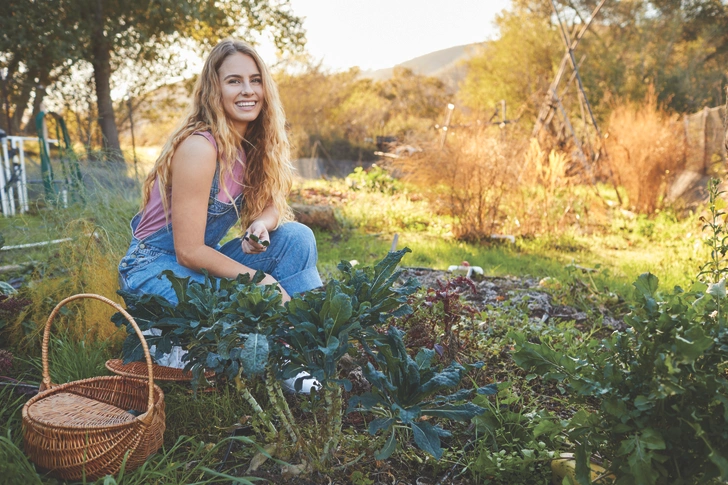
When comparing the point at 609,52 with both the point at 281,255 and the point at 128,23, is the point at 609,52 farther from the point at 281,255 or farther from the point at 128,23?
the point at 281,255

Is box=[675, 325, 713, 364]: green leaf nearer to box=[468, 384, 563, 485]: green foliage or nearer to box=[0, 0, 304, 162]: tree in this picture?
box=[468, 384, 563, 485]: green foliage

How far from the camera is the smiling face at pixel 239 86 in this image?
7.80ft

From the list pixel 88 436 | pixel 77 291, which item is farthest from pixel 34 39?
pixel 88 436

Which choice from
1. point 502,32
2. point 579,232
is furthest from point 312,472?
point 502,32

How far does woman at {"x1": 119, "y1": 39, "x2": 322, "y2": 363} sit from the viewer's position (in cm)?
218

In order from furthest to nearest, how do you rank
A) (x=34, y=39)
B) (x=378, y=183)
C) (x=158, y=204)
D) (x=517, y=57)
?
(x=517, y=57) < (x=34, y=39) < (x=378, y=183) < (x=158, y=204)

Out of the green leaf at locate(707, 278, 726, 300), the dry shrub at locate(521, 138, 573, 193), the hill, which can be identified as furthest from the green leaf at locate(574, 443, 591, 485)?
the hill

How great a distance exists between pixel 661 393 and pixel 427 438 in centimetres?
55

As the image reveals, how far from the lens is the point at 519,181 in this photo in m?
5.80

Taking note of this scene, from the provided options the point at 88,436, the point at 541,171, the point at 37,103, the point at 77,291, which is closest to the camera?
the point at 88,436

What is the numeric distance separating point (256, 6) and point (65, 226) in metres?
9.91

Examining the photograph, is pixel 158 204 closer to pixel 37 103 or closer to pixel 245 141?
pixel 245 141

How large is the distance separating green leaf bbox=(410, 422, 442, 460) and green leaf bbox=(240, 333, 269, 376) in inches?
16.8

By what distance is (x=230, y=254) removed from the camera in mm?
2574
